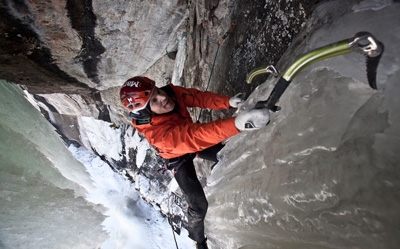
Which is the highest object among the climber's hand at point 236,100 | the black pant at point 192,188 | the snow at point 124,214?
the climber's hand at point 236,100

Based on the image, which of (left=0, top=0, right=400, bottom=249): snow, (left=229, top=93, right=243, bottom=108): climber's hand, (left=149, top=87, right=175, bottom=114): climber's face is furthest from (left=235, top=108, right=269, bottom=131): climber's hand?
(left=149, top=87, right=175, bottom=114): climber's face

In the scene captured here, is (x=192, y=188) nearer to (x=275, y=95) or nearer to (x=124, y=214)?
(x=275, y=95)

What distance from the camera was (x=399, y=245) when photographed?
3.20ft

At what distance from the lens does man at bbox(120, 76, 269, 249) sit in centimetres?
205

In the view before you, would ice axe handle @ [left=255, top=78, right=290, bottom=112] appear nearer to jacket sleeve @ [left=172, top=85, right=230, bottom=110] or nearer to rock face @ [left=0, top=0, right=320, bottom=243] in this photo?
rock face @ [left=0, top=0, right=320, bottom=243]

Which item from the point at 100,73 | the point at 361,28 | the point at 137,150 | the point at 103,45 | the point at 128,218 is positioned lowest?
the point at 128,218

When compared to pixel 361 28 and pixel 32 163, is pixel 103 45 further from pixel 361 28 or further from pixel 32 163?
pixel 32 163

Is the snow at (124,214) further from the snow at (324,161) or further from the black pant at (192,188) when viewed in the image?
the snow at (324,161)

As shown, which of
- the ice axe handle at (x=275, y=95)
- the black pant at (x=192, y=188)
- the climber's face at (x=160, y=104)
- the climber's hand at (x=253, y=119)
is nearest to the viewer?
the ice axe handle at (x=275, y=95)

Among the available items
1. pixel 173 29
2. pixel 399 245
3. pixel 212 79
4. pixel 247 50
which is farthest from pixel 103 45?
pixel 399 245

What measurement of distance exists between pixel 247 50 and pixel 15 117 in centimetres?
630

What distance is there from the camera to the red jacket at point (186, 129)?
2.08 meters

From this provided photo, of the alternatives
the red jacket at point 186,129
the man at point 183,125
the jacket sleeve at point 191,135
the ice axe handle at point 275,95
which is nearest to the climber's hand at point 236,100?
the man at point 183,125

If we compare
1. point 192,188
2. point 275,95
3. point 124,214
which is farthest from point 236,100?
point 124,214
